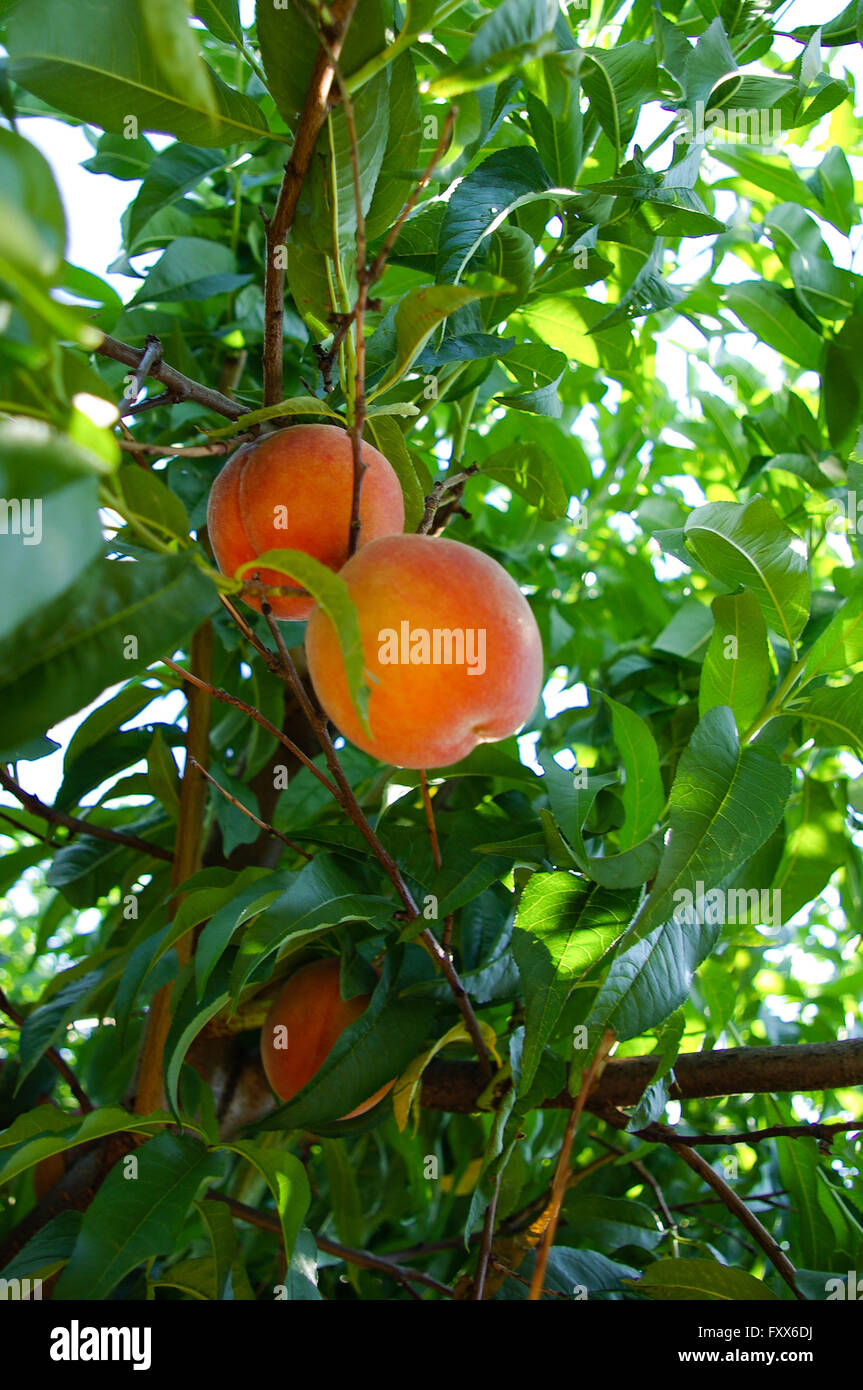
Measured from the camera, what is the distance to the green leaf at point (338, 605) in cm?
56

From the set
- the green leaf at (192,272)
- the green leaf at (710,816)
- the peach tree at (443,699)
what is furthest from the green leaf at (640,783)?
the green leaf at (192,272)

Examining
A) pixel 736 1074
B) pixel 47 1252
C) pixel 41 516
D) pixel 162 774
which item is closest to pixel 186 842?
pixel 162 774

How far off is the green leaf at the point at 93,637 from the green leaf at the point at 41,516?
0.10 m

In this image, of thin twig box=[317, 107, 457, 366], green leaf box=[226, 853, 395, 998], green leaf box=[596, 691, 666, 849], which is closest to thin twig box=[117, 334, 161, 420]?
thin twig box=[317, 107, 457, 366]

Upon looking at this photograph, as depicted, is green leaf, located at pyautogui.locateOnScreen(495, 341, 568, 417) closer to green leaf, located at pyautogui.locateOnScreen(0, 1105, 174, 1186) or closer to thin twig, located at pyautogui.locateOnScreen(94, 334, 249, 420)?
thin twig, located at pyautogui.locateOnScreen(94, 334, 249, 420)

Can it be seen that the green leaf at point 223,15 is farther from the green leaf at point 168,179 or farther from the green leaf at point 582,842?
the green leaf at point 582,842

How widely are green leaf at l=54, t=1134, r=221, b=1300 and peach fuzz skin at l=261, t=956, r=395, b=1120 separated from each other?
178 mm

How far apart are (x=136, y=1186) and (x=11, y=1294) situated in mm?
166

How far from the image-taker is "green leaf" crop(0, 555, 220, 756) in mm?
518

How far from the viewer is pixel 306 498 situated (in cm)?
77

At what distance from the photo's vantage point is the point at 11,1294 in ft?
3.02

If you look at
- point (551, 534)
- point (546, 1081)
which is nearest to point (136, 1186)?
point (546, 1081)

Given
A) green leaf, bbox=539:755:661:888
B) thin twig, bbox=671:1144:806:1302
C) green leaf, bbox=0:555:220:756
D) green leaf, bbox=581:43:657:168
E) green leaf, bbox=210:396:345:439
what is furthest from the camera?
thin twig, bbox=671:1144:806:1302
